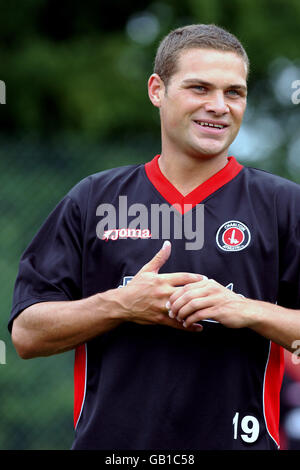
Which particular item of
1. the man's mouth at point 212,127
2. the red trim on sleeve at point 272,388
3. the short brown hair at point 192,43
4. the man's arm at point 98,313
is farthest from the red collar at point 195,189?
the red trim on sleeve at point 272,388

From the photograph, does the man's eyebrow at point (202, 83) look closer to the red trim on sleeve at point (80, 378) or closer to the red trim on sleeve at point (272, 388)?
the red trim on sleeve at point (272, 388)

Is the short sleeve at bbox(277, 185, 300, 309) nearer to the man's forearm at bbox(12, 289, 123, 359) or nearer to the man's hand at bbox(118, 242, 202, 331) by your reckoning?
the man's hand at bbox(118, 242, 202, 331)

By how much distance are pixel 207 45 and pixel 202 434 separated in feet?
5.16

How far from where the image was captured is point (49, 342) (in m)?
3.00

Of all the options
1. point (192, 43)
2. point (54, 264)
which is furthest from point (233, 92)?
point (54, 264)

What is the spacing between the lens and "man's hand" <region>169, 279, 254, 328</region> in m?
2.69

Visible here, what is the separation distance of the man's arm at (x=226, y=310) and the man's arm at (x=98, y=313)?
0.19 ft

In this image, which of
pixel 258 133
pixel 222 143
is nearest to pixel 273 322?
pixel 222 143

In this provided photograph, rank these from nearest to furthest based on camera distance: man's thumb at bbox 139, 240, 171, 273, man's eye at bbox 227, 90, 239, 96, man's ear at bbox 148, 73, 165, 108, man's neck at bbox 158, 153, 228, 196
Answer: man's thumb at bbox 139, 240, 171, 273 → man's eye at bbox 227, 90, 239, 96 → man's neck at bbox 158, 153, 228, 196 → man's ear at bbox 148, 73, 165, 108

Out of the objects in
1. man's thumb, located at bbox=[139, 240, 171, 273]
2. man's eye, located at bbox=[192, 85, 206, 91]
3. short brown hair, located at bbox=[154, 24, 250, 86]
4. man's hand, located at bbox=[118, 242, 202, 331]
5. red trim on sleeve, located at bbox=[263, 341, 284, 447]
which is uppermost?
short brown hair, located at bbox=[154, 24, 250, 86]

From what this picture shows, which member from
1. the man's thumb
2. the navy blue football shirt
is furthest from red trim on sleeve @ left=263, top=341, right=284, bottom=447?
the man's thumb

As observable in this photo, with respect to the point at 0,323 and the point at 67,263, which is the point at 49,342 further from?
the point at 0,323

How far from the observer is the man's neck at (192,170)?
124 inches

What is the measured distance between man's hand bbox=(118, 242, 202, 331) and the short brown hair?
85cm
